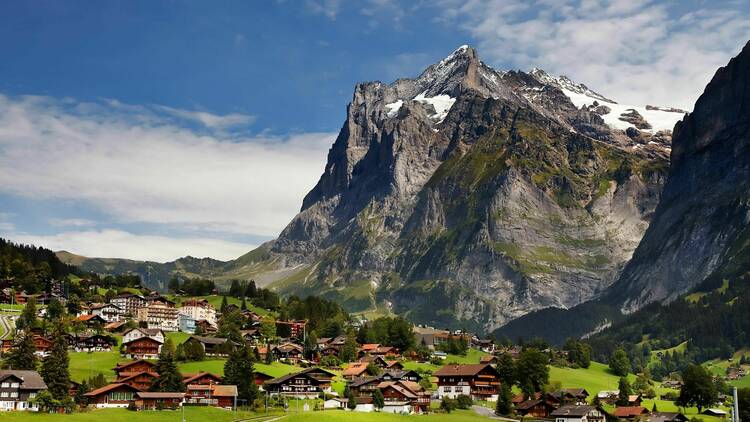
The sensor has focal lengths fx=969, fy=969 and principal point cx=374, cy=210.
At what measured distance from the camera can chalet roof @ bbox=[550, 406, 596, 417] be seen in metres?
148

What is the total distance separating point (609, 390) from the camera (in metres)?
194

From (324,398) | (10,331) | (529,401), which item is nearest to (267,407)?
(324,398)

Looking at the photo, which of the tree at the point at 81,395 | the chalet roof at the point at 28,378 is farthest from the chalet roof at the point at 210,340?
the chalet roof at the point at 28,378

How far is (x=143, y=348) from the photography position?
180m

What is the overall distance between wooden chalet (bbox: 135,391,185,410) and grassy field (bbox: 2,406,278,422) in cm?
217

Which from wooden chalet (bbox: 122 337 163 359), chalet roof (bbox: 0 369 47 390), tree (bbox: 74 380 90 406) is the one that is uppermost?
wooden chalet (bbox: 122 337 163 359)

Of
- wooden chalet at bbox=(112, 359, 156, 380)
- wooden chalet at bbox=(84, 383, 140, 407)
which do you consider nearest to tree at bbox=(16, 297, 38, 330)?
wooden chalet at bbox=(112, 359, 156, 380)

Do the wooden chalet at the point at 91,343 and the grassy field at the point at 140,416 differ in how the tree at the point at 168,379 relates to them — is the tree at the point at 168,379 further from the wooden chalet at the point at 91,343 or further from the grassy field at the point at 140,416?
the wooden chalet at the point at 91,343

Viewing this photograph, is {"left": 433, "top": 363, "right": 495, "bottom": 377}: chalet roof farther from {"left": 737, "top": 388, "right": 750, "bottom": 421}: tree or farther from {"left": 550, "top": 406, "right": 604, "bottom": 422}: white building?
{"left": 737, "top": 388, "right": 750, "bottom": 421}: tree

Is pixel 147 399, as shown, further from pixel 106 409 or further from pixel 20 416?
pixel 20 416

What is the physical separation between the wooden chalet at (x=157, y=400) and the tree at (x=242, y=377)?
1104cm

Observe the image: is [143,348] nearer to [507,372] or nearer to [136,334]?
[136,334]

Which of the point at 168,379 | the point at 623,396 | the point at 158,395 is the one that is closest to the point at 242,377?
the point at 168,379

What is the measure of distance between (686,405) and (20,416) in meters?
112
